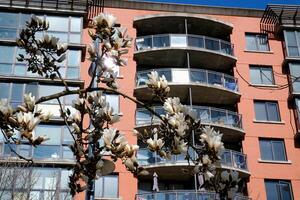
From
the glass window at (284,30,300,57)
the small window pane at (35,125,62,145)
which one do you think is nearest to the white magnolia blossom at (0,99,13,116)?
the small window pane at (35,125,62,145)

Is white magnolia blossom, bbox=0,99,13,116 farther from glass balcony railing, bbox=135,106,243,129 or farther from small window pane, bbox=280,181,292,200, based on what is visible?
small window pane, bbox=280,181,292,200

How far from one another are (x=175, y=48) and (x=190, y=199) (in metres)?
8.62

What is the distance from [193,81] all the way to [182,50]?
1973 millimetres

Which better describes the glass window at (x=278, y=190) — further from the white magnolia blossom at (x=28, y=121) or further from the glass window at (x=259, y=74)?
the white magnolia blossom at (x=28, y=121)

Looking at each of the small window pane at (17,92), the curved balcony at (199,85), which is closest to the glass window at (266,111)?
the curved balcony at (199,85)

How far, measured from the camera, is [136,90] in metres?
26.4

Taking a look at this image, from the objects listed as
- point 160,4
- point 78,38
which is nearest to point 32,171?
point 78,38

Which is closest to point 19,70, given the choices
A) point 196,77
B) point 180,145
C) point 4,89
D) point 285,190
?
point 4,89

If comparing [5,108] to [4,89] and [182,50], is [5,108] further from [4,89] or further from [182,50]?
[182,50]

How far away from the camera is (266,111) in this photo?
27656 mm

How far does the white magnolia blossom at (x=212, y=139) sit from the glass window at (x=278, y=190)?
75.1ft

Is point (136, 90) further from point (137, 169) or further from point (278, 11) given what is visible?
point (137, 169)

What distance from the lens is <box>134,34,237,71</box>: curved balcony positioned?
2798 centimetres

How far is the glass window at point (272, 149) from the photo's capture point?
86.2 feet
